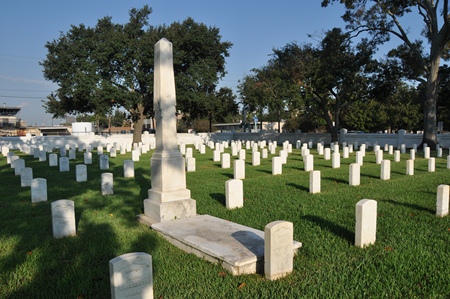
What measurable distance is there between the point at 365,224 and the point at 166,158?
3569mm

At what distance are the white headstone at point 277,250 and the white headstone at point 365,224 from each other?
1.36 metres

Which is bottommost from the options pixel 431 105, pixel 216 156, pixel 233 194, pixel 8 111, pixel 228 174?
pixel 228 174

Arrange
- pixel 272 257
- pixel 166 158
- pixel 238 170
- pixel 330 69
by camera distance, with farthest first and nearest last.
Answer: pixel 330 69, pixel 238 170, pixel 166 158, pixel 272 257

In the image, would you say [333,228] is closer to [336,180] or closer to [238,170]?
[336,180]

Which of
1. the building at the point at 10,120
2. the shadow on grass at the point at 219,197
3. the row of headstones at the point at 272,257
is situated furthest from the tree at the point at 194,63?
the building at the point at 10,120

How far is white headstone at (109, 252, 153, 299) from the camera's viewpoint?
9.77 feet

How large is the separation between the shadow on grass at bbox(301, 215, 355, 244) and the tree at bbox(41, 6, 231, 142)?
27119mm

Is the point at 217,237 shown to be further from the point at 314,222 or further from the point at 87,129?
the point at 87,129

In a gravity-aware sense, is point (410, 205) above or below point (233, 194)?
below

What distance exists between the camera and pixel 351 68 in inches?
1075

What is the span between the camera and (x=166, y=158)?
659cm

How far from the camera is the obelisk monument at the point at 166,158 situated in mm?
6488

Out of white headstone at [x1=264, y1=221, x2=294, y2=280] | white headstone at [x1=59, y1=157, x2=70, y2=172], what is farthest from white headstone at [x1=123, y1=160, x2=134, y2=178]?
white headstone at [x1=264, y1=221, x2=294, y2=280]

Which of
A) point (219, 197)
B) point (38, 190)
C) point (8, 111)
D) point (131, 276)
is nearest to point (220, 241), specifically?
point (131, 276)
